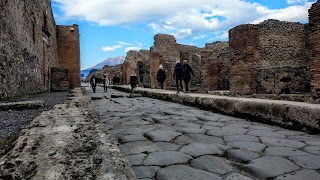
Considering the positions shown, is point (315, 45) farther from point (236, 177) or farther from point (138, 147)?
point (236, 177)

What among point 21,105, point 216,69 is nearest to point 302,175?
point 21,105

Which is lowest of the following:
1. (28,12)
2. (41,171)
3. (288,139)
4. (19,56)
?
(288,139)

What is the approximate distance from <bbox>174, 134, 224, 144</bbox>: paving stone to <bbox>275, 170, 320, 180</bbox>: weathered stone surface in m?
0.88

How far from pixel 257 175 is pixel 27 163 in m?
1.26

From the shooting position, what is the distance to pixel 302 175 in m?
1.62

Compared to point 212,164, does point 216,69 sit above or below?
above

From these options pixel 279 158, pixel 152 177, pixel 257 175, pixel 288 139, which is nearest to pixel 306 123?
pixel 288 139

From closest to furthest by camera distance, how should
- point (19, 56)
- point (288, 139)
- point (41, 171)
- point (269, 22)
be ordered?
A: point (41, 171) → point (288, 139) → point (19, 56) → point (269, 22)

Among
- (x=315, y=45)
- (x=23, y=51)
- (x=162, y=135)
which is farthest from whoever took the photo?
(x=23, y=51)

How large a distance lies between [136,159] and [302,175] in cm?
109

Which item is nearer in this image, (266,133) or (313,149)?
(313,149)

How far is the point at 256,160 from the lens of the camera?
1891 mm

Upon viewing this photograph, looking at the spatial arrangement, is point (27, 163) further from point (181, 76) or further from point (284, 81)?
point (284, 81)

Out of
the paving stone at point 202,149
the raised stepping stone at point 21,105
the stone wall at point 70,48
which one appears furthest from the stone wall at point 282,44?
the paving stone at point 202,149
